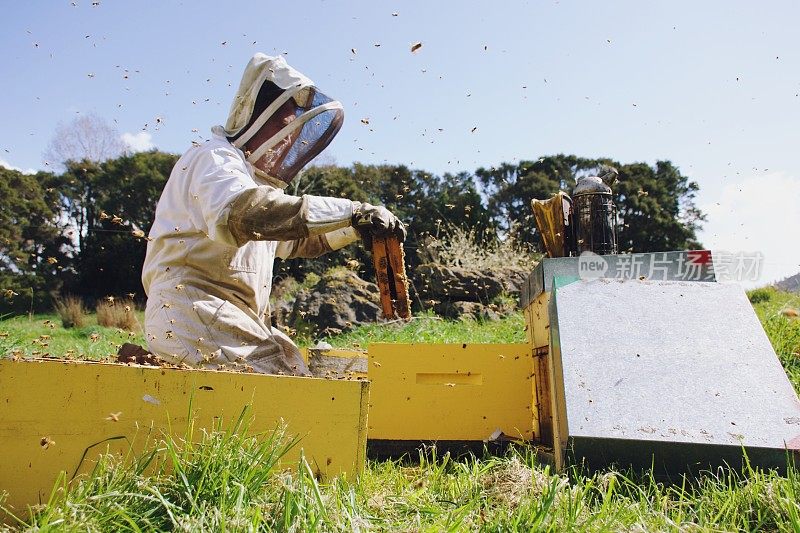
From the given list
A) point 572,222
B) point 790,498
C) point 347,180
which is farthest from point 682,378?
point 347,180

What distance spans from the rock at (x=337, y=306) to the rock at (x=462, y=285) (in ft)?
3.17

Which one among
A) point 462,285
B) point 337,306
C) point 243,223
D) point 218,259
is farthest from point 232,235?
point 462,285

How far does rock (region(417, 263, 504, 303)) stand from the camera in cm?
914

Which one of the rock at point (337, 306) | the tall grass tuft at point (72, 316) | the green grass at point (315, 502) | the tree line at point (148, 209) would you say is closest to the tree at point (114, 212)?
the tree line at point (148, 209)

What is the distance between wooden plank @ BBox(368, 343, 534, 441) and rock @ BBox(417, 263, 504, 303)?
19.6ft

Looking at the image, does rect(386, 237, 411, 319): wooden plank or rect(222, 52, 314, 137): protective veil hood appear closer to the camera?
rect(386, 237, 411, 319): wooden plank

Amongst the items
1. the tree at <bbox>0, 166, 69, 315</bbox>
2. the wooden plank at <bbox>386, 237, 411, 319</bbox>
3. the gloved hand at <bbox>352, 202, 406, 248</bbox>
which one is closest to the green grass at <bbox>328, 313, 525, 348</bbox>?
the wooden plank at <bbox>386, 237, 411, 319</bbox>

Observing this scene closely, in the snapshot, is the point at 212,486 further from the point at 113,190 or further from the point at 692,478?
the point at 113,190

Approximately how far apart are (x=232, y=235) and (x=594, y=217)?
1825 mm

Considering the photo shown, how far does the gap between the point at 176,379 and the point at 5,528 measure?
1.72 ft

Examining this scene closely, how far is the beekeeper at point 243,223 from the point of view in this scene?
2.30m

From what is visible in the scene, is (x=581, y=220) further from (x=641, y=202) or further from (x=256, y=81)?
(x=641, y=202)

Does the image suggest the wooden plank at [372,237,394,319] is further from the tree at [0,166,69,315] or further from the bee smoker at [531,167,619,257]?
the tree at [0,166,69,315]

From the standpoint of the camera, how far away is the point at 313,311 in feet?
29.6
